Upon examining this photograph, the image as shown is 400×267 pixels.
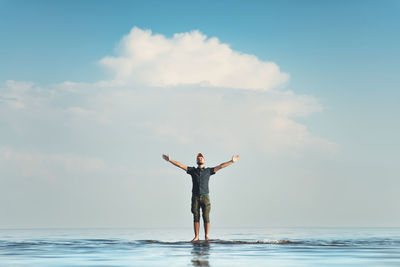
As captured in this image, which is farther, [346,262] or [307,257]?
[307,257]

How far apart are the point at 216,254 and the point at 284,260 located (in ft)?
6.17

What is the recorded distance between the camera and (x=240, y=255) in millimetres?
12969

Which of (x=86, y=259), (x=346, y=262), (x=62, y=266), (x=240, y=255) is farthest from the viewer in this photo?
(x=240, y=255)

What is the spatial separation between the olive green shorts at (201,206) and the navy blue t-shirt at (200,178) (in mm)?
166

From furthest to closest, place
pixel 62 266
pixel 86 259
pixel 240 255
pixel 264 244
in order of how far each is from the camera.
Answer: pixel 264 244 < pixel 240 255 < pixel 86 259 < pixel 62 266

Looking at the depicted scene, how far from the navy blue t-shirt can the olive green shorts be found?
166mm

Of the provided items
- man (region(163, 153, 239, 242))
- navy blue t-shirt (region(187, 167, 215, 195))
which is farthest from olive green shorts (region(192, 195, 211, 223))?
navy blue t-shirt (region(187, 167, 215, 195))

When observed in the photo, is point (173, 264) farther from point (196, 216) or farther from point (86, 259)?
point (196, 216)

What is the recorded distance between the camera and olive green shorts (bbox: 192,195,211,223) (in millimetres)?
18609

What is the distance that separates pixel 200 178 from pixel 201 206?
98cm

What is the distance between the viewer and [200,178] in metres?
18.5

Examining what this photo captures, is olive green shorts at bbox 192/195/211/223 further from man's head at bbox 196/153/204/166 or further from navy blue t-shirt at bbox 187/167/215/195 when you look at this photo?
man's head at bbox 196/153/204/166

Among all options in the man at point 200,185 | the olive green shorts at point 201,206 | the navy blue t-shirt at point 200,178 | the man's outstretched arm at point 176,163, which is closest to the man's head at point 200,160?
the man at point 200,185

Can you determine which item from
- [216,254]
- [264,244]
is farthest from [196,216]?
[216,254]
